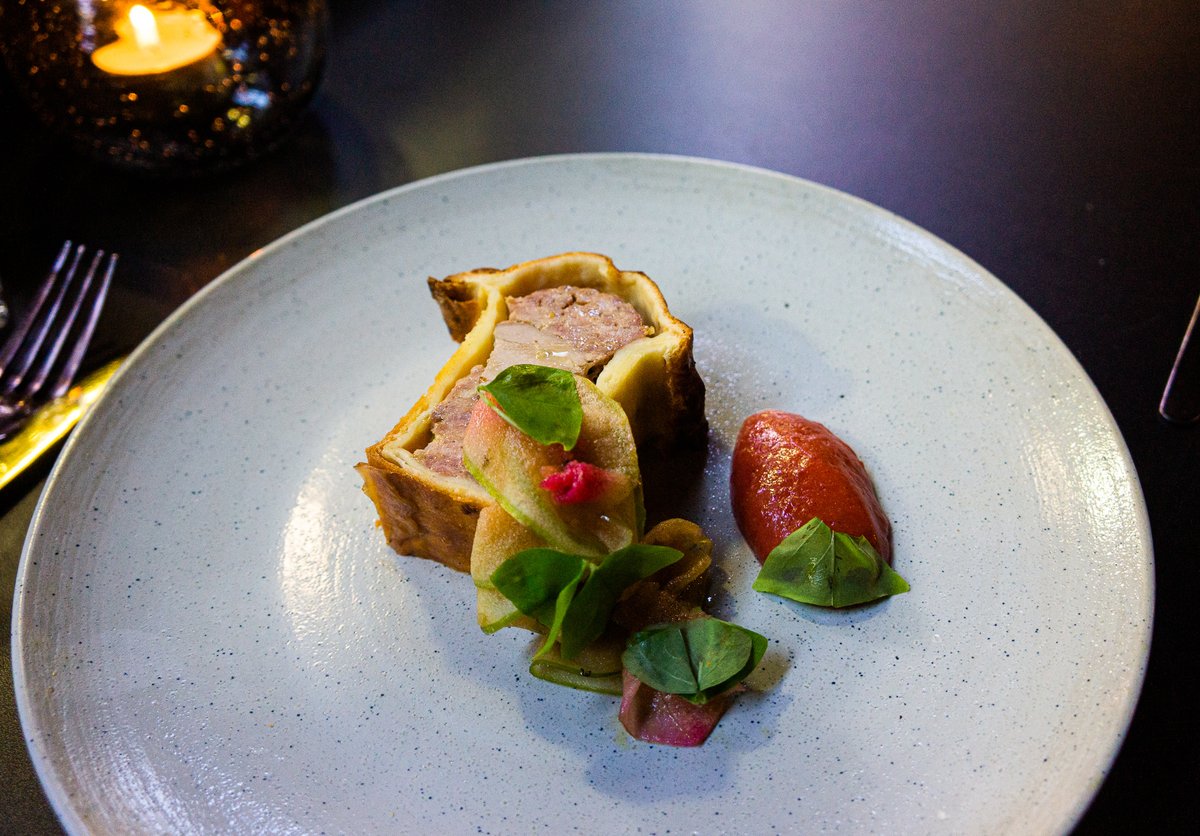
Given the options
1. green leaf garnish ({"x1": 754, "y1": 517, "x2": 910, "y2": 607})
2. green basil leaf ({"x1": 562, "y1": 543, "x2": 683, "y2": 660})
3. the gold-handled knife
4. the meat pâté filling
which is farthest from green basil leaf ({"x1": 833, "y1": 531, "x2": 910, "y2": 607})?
the gold-handled knife

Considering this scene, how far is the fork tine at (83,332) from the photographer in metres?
2.93

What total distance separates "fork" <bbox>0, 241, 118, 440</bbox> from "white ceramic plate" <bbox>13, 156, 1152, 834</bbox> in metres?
0.38

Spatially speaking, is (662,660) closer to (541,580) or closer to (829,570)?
(541,580)

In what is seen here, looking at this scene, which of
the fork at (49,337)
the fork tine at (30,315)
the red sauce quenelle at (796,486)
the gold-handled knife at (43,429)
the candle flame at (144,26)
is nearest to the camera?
the red sauce quenelle at (796,486)

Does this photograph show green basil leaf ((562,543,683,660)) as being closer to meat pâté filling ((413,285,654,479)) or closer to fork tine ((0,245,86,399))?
meat pâté filling ((413,285,654,479))

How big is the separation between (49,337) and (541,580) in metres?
2.01

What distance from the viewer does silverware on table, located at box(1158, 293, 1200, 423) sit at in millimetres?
2775

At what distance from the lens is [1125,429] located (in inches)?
109

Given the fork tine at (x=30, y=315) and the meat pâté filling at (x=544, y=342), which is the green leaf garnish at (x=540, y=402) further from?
the fork tine at (x=30, y=315)

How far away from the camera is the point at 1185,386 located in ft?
9.25

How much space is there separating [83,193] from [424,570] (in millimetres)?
2416

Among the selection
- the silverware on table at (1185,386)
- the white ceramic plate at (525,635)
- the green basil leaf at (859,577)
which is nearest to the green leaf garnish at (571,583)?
the white ceramic plate at (525,635)

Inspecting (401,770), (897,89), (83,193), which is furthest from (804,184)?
(83,193)

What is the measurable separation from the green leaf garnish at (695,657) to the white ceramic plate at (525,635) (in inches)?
4.5
